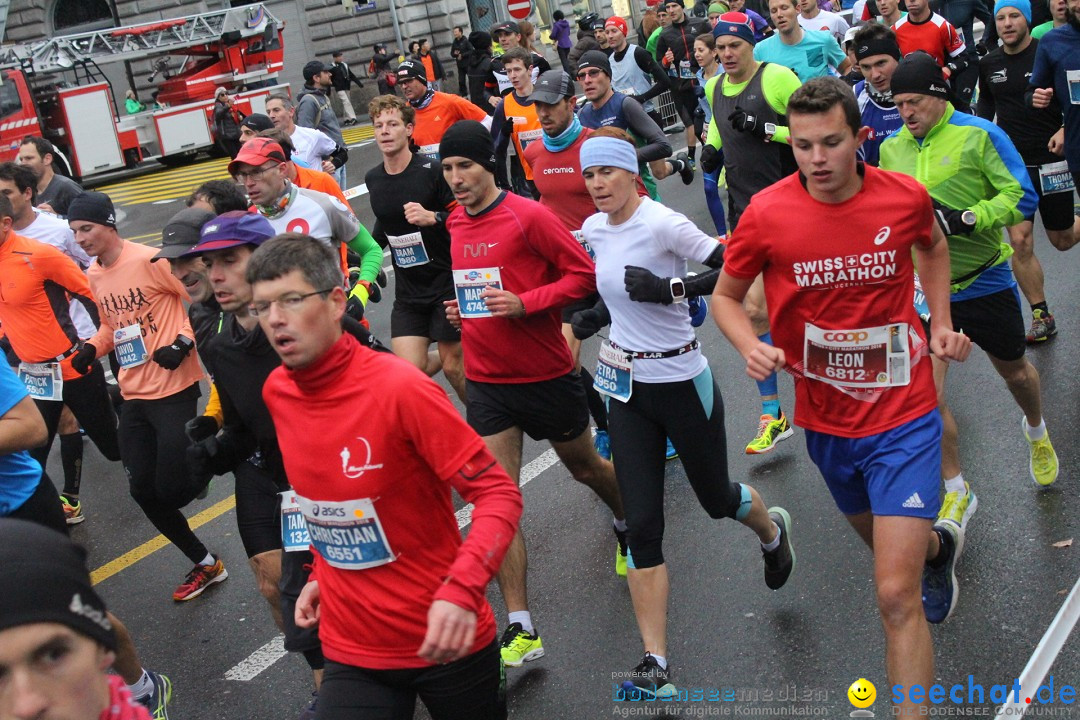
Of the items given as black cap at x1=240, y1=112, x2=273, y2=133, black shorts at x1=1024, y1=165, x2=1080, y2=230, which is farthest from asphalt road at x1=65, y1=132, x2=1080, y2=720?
black cap at x1=240, y1=112, x2=273, y2=133

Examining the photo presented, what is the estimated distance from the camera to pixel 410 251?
7035 mm

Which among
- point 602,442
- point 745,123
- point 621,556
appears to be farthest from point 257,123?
point 621,556

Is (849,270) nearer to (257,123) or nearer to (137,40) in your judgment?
(257,123)

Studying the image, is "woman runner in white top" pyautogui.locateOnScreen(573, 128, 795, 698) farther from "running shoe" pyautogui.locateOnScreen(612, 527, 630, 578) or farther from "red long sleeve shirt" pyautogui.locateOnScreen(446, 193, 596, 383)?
"running shoe" pyautogui.locateOnScreen(612, 527, 630, 578)

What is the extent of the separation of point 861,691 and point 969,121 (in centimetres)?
254

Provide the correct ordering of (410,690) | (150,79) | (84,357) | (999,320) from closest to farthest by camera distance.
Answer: (410,690), (999,320), (84,357), (150,79)

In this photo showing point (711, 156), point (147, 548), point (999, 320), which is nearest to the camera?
point (999, 320)

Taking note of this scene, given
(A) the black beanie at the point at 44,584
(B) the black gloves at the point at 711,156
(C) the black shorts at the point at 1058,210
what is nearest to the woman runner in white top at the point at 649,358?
(A) the black beanie at the point at 44,584

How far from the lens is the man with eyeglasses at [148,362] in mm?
5863

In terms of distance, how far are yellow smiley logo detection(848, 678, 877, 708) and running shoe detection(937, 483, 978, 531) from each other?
3.51ft

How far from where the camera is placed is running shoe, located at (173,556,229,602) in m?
6.26

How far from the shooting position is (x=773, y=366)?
12.6 feet

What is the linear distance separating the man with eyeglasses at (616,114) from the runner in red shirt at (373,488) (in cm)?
492

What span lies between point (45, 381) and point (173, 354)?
1.62m
